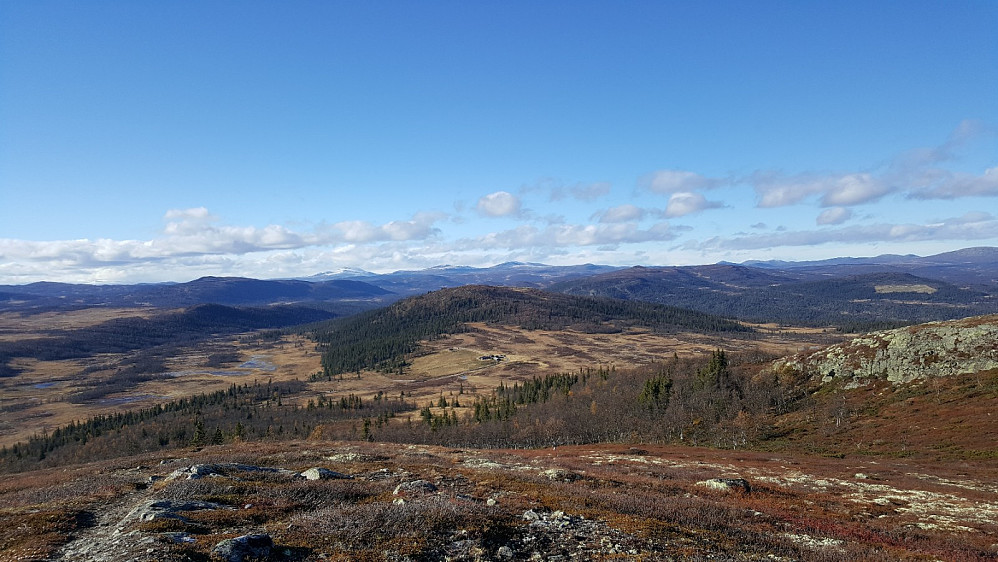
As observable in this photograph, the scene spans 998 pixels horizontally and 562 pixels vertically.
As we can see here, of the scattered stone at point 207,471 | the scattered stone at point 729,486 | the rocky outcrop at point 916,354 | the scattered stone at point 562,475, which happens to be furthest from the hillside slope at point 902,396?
the scattered stone at point 207,471

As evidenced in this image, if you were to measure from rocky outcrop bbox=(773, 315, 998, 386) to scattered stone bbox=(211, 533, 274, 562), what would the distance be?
455ft

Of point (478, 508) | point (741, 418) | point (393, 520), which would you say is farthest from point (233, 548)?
point (741, 418)

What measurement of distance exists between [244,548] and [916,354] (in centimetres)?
14532

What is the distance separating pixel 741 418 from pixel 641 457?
59.2m

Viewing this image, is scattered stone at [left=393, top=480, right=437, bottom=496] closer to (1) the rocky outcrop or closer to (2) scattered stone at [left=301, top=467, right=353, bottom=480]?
(2) scattered stone at [left=301, top=467, right=353, bottom=480]

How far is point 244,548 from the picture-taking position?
16.9 metres

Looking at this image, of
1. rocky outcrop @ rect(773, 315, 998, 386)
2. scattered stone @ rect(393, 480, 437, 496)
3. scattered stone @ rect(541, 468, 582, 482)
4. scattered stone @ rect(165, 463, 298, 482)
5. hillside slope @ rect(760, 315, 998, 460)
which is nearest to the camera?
scattered stone @ rect(393, 480, 437, 496)

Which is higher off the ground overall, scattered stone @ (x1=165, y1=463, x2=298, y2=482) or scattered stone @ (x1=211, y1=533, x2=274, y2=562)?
scattered stone @ (x1=211, y1=533, x2=274, y2=562)

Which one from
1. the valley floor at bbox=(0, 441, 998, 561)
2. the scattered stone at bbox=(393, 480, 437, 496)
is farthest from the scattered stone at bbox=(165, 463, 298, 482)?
the scattered stone at bbox=(393, 480, 437, 496)

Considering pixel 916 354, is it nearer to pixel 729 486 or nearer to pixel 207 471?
pixel 729 486

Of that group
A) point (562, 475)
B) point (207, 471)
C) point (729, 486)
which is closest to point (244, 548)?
point (207, 471)

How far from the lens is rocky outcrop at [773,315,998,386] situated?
99312 millimetres

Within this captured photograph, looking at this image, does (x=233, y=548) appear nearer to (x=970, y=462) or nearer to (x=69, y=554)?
(x=69, y=554)

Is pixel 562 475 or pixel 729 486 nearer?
pixel 729 486
